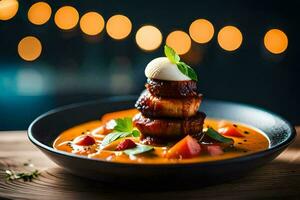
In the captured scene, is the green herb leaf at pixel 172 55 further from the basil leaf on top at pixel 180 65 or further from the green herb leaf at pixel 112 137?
the green herb leaf at pixel 112 137

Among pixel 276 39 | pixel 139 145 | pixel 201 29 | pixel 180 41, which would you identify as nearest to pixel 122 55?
pixel 180 41

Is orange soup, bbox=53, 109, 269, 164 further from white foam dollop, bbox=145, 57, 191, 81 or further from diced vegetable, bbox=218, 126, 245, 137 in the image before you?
white foam dollop, bbox=145, 57, 191, 81

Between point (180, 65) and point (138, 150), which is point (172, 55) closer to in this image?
point (180, 65)

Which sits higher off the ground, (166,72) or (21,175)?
(166,72)

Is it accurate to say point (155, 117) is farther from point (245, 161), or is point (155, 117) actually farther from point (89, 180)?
point (245, 161)

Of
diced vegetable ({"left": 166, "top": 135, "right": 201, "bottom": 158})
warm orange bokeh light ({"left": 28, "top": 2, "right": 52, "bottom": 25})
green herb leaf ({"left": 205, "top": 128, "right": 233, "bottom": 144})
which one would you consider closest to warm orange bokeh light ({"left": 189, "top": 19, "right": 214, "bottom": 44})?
warm orange bokeh light ({"left": 28, "top": 2, "right": 52, "bottom": 25})

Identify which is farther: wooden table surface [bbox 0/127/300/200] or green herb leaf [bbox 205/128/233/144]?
green herb leaf [bbox 205/128/233/144]

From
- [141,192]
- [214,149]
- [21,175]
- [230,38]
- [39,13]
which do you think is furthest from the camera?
[230,38]

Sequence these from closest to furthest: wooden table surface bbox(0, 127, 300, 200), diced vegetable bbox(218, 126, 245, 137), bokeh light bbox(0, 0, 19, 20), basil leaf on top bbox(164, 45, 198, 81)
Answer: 1. wooden table surface bbox(0, 127, 300, 200)
2. basil leaf on top bbox(164, 45, 198, 81)
3. diced vegetable bbox(218, 126, 245, 137)
4. bokeh light bbox(0, 0, 19, 20)
